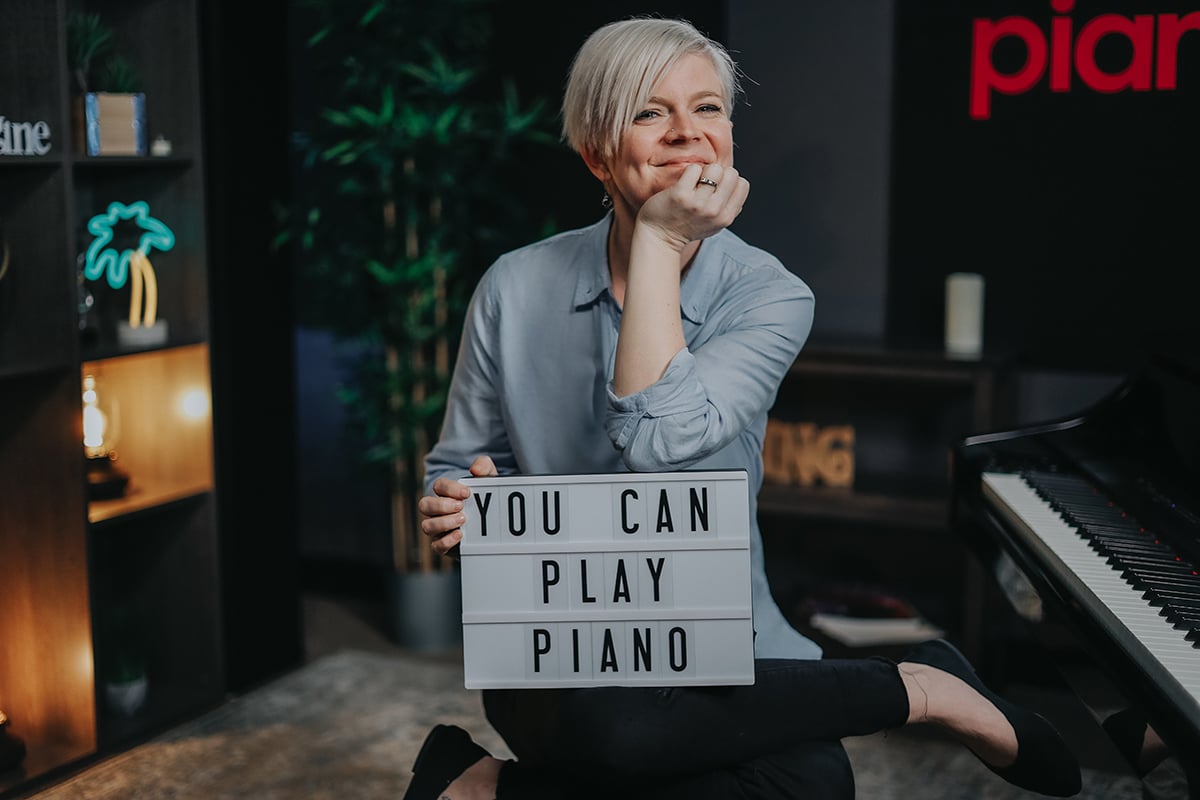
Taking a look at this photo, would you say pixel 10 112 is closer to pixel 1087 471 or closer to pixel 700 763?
pixel 700 763

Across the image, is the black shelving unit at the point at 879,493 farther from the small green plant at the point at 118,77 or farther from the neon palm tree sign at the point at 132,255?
the small green plant at the point at 118,77

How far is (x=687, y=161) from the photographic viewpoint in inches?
66.9

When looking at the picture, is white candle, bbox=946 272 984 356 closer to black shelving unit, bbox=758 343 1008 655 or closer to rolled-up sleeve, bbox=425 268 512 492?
black shelving unit, bbox=758 343 1008 655

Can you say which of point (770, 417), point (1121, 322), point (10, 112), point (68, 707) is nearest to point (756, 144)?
point (770, 417)

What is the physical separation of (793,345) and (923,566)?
1.97 m

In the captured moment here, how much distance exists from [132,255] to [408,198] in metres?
0.73

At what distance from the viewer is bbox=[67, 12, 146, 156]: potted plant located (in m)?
2.87

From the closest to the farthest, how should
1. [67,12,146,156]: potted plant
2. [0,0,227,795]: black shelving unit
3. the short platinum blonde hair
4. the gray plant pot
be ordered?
1. the short platinum blonde hair
2. [0,0,227,795]: black shelving unit
3. [67,12,146,156]: potted plant
4. the gray plant pot

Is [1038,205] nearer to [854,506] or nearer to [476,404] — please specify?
[854,506]

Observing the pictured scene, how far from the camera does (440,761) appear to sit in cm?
190

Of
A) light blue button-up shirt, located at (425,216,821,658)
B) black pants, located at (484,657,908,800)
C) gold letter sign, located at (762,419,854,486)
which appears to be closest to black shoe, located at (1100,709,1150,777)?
black pants, located at (484,657,908,800)

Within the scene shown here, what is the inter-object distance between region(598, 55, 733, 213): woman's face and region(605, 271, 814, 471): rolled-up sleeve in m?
0.20

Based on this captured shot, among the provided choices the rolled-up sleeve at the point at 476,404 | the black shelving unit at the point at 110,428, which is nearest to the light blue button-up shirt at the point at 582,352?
the rolled-up sleeve at the point at 476,404

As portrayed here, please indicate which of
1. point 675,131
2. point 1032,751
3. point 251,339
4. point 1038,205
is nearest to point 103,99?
point 251,339
